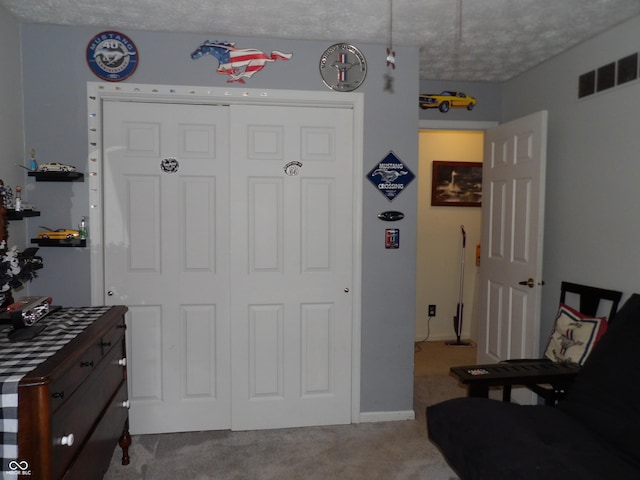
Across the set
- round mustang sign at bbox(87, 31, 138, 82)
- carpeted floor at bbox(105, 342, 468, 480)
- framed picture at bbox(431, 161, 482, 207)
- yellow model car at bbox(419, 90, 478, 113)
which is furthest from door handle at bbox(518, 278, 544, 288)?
round mustang sign at bbox(87, 31, 138, 82)

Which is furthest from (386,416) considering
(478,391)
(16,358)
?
(16,358)

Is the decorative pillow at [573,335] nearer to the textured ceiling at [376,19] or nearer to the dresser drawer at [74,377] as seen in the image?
the textured ceiling at [376,19]

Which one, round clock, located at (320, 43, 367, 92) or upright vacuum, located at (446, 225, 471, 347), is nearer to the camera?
round clock, located at (320, 43, 367, 92)

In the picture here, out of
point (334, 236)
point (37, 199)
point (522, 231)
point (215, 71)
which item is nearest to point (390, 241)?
point (334, 236)

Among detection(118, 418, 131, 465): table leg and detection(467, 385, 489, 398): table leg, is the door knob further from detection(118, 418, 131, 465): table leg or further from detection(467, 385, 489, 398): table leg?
detection(118, 418, 131, 465): table leg

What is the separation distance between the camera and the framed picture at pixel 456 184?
4766mm

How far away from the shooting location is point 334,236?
2.96 metres

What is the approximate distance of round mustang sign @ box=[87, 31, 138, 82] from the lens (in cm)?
A: 264

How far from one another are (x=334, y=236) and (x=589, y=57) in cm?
194

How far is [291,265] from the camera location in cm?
293

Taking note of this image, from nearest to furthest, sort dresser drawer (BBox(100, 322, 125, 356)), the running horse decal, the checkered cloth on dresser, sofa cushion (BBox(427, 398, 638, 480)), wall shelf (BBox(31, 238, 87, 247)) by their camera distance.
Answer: the checkered cloth on dresser
sofa cushion (BBox(427, 398, 638, 480))
dresser drawer (BBox(100, 322, 125, 356))
wall shelf (BBox(31, 238, 87, 247))
the running horse decal

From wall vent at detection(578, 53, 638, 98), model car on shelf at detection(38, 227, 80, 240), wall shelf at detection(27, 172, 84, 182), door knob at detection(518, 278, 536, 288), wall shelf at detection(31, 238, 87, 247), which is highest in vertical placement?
wall vent at detection(578, 53, 638, 98)

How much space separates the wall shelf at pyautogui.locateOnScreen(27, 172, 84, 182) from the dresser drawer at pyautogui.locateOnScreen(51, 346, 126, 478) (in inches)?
41.4

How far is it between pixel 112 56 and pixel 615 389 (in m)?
3.16
